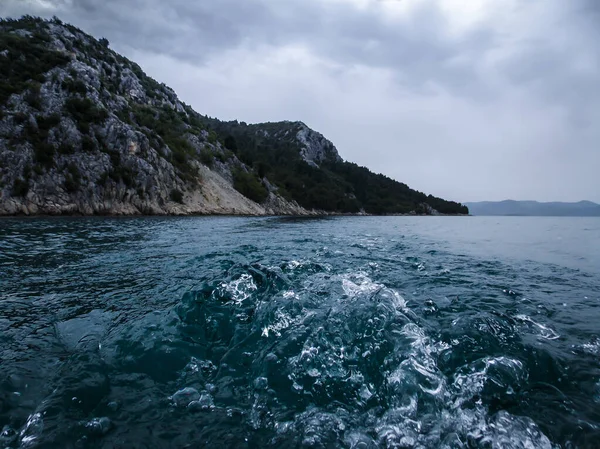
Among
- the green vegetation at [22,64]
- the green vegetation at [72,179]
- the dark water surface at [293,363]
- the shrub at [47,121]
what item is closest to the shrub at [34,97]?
the green vegetation at [22,64]

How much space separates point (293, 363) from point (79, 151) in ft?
193

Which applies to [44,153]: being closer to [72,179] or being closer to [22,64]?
[72,179]

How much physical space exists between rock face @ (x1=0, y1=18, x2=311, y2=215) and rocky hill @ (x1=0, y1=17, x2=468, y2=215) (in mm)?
145

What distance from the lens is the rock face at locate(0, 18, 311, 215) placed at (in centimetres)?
4147

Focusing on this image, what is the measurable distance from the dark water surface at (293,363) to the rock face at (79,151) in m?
44.4

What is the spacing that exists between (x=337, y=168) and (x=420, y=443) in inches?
7365

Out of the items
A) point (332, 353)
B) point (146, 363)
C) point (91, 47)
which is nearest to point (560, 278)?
point (332, 353)

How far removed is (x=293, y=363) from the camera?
4184 millimetres

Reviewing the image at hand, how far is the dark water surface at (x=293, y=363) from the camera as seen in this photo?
117 inches

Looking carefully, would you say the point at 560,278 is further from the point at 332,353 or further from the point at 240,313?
the point at 240,313

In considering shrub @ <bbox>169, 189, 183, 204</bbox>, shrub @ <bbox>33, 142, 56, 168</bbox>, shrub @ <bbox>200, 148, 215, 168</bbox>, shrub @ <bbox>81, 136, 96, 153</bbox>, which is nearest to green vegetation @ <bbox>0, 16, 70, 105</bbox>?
shrub @ <bbox>81, 136, 96, 153</bbox>

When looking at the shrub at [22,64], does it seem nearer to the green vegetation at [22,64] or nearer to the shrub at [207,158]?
the green vegetation at [22,64]

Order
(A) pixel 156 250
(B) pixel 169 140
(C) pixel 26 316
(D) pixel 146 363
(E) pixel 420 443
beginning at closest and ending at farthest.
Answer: (E) pixel 420 443 → (D) pixel 146 363 → (C) pixel 26 316 → (A) pixel 156 250 → (B) pixel 169 140

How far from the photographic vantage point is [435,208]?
578 ft
